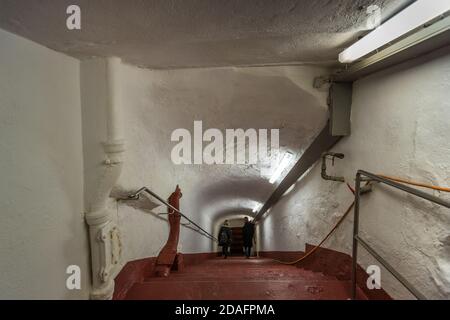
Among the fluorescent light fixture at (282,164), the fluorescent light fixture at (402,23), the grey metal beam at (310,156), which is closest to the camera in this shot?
the fluorescent light fixture at (402,23)

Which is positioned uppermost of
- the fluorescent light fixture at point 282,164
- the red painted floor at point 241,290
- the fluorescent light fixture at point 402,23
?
the fluorescent light fixture at point 402,23

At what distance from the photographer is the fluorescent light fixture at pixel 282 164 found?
3236 mm

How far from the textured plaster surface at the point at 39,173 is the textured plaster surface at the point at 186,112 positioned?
403 mm

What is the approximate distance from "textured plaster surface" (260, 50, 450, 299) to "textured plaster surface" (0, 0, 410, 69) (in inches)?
17.8

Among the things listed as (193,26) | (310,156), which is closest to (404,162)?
(310,156)

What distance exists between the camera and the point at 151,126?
91.9 inches

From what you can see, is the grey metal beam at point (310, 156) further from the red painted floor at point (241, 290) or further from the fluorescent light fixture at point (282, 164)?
the red painted floor at point (241, 290)

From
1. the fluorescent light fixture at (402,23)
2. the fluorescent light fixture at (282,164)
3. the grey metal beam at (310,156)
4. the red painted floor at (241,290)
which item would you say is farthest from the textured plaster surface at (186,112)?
the fluorescent light fixture at (402,23)

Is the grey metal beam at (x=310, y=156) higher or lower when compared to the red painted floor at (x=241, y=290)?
higher

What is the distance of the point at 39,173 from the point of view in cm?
137

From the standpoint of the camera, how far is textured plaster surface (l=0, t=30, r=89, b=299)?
119 centimetres

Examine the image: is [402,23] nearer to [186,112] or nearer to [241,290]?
[186,112]

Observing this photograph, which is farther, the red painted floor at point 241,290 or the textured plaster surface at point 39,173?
the red painted floor at point 241,290

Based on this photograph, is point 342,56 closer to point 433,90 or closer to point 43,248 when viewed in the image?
point 433,90
